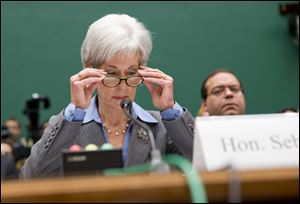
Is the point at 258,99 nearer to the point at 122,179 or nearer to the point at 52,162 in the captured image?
the point at 52,162

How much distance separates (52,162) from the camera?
154cm

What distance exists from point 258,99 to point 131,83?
16.4 feet

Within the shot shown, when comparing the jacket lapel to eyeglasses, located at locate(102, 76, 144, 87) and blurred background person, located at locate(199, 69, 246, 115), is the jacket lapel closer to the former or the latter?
eyeglasses, located at locate(102, 76, 144, 87)

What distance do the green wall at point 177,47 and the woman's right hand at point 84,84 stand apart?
467 centimetres

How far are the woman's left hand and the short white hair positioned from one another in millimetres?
47

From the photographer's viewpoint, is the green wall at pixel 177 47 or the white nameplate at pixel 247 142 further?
the green wall at pixel 177 47

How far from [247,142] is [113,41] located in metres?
0.83

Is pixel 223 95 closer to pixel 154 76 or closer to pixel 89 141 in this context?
pixel 154 76

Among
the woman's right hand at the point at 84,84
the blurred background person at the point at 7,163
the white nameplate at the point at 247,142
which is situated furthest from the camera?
the blurred background person at the point at 7,163

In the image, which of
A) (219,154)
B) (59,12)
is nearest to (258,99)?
(59,12)

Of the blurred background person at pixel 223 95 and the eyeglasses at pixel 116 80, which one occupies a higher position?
the eyeglasses at pixel 116 80

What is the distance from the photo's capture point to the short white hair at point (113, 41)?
1727 millimetres

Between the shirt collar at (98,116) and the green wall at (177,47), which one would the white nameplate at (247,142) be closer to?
the shirt collar at (98,116)

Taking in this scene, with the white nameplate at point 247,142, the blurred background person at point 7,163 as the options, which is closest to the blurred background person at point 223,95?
the blurred background person at point 7,163
